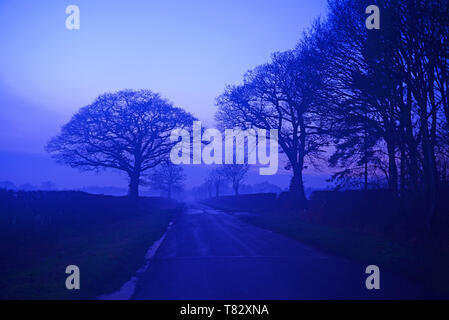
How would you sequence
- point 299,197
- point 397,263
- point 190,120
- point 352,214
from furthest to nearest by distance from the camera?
1. point 190,120
2. point 299,197
3. point 352,214
4. point 397,263

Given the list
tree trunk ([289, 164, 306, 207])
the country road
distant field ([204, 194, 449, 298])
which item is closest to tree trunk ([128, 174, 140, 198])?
tree trunk ([289, 164, 306, 207])

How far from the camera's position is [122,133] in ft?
107

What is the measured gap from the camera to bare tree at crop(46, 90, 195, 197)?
101 ft

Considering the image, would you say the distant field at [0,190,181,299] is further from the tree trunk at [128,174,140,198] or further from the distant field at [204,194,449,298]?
the tree trunk at [128,174,140,198]

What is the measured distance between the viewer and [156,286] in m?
7.25

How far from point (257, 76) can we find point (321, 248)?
64.4 ft

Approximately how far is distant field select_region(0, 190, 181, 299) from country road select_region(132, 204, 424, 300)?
0.97 m

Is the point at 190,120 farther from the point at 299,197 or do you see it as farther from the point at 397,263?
the point at 397,263

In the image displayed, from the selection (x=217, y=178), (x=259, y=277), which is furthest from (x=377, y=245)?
(x=217, y=178)

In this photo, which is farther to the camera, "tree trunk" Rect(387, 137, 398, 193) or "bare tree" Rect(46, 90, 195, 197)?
"bare tree" Rect(46, 90, 195, 197)

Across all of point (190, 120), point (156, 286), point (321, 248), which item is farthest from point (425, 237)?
point (190, 120)

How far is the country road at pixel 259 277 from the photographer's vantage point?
667 centimetres

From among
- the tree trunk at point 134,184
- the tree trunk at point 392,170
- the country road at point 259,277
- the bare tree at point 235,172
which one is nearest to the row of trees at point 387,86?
the tree trunk at point 392,170

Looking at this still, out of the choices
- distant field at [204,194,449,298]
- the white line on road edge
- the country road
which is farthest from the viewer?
distant field at [204,194,449,298]
